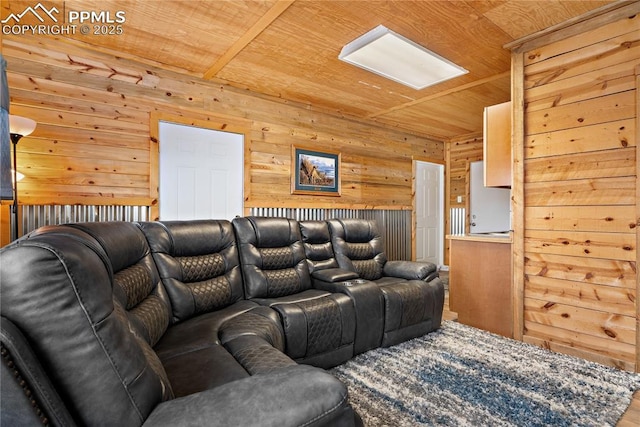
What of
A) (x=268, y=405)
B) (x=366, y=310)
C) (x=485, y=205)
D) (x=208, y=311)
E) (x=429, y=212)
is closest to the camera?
(x=268, y=405)

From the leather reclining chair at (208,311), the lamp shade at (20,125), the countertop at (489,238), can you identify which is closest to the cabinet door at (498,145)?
the countertop at (489,238)

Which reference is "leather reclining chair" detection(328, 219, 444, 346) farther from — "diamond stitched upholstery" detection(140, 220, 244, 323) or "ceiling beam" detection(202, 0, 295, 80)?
"ceiling beam" detection(202, 0, 295, 80)

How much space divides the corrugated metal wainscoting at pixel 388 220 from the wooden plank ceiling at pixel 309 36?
157cm

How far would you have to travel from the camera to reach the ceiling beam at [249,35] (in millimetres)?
2350

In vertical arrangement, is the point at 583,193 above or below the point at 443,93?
below

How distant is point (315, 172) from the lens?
4.62m

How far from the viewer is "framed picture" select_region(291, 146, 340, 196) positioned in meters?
4.42

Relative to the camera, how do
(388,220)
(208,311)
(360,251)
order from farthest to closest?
(388,220) < (360,251) < (208,311)

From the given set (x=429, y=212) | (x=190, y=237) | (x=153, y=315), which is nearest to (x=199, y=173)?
(x=190, y=237)

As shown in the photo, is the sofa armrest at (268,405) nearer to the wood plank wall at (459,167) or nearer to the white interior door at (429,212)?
the white interior door at (429,212)

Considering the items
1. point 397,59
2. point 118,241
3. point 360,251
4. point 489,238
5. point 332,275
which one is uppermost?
point 397,59

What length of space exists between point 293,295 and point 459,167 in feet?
16.2

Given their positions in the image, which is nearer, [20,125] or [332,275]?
[20,125]

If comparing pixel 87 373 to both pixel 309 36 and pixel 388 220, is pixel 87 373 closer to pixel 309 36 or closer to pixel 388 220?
pixel 309 36
